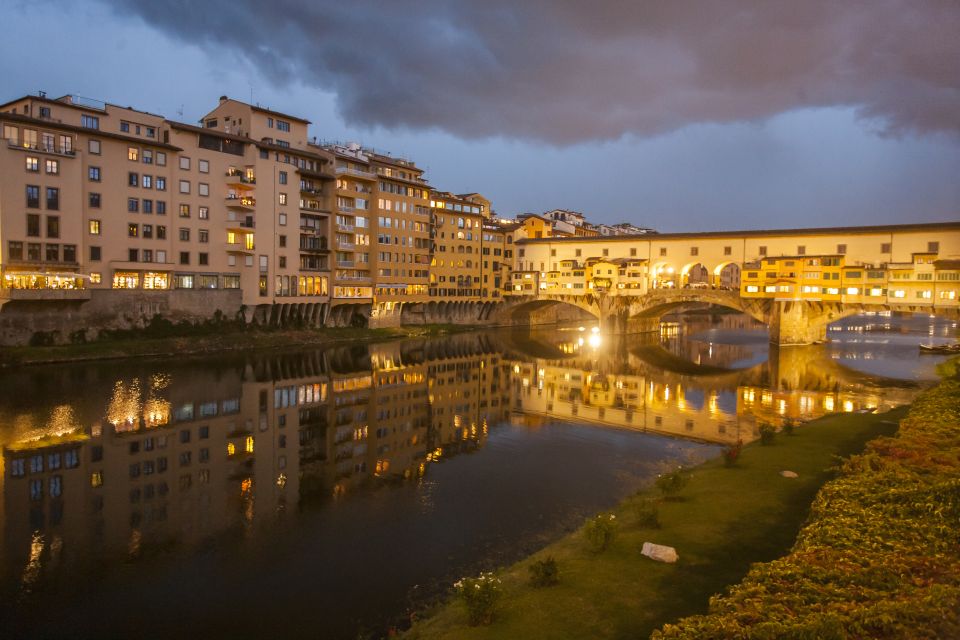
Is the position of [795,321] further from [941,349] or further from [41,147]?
[41,147]

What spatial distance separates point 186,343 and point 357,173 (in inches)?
1131

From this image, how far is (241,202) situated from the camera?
2414 inches

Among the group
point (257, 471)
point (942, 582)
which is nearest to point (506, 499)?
point (257, 471)

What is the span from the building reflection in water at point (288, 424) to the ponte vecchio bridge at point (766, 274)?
1362 centimetres

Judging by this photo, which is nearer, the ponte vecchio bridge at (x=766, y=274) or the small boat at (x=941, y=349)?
the ponte vecchio bridge at (x=766, y=274)

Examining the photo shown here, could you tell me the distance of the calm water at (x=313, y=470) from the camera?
1414cm

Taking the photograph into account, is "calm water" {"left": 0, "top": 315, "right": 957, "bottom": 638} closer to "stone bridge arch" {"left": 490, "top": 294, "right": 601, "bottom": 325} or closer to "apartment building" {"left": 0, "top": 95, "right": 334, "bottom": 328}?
"apartment building" {"left": 0, "top": 95, "right": 334, "bottom": 328}

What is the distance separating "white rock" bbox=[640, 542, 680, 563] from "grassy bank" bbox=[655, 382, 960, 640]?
2819 mm

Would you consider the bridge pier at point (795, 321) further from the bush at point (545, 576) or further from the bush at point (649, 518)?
the bush at point (545, 576)

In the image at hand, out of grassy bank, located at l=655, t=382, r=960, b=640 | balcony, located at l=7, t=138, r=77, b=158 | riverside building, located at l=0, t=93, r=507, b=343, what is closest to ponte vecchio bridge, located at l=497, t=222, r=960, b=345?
riverside building, located at l=0, t=93, r=507, b=343

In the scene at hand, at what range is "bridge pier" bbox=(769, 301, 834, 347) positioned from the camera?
237 feet

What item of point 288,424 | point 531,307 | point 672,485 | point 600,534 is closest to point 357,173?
point 531,307

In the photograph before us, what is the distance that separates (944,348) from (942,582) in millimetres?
71506

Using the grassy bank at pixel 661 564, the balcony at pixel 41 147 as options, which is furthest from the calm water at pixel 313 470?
the balcony at pixel 41 147
